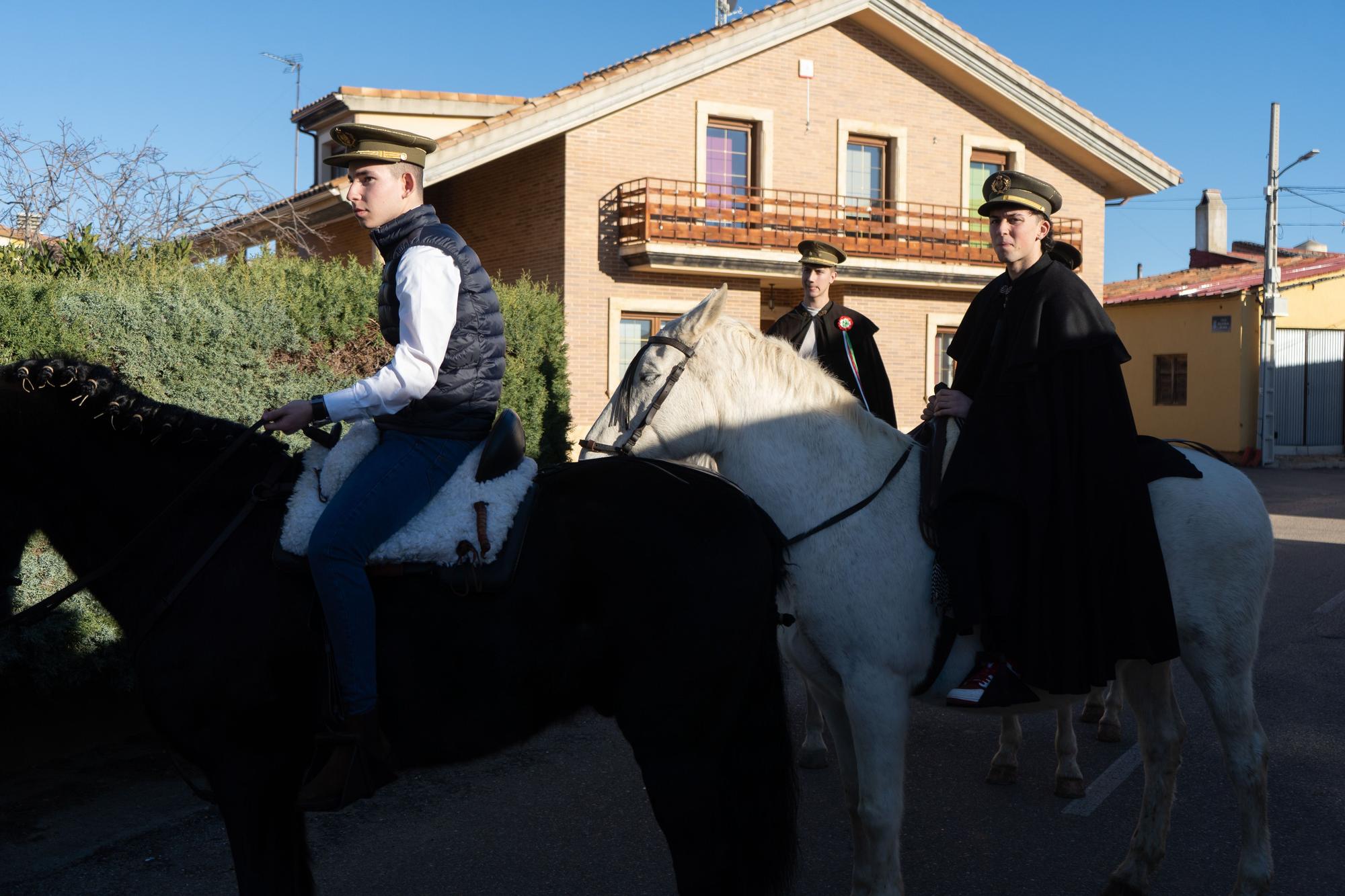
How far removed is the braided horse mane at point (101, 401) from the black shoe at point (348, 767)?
0.98 metres

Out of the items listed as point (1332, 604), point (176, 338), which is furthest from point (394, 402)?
point (1332, 604)

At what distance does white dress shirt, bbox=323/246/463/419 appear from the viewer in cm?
283

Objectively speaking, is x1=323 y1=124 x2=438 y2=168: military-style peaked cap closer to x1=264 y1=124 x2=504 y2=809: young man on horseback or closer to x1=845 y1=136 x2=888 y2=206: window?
x1=264 y1=124 x2=504 y2=809: young man on horseback

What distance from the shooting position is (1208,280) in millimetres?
32562

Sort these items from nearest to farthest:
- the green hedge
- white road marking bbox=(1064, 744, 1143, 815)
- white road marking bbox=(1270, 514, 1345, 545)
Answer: white road marking bbox=(1064, 744, 1143, 815), the green hedge, white road marking bbox=(1270, 514, 1345, 545)

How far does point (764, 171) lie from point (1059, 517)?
1831 cm

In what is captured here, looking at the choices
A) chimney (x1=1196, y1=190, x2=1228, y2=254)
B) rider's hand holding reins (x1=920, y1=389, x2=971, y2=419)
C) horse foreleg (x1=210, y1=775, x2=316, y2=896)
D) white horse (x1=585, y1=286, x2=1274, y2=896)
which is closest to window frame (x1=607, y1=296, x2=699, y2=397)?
white horse (x1=585, y1=286, x2=1274, y2=896)

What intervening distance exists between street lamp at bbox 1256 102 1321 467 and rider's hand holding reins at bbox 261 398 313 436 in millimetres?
27851

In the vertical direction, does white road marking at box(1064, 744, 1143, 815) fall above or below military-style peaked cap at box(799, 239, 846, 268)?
below

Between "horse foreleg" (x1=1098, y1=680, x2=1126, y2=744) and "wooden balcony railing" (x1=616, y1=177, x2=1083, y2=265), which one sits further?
"wooden balcony railing" (x1=616, y1=177, x2=1083, y2=265)

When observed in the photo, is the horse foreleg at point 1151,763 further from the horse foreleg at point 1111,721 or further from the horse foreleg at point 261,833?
the horse foreleg at point 261,833

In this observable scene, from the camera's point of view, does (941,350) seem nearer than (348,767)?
No

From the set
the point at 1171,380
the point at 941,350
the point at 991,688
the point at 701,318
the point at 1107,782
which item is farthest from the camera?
the point at 1171,380

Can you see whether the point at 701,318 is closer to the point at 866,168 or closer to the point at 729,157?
the point at 729,157
